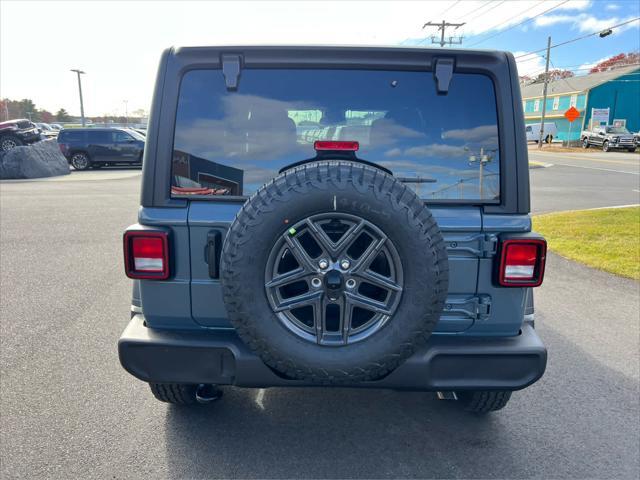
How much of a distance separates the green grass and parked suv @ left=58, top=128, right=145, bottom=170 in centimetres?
1752

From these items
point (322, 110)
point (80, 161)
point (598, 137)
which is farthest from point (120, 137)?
point (598, 137)

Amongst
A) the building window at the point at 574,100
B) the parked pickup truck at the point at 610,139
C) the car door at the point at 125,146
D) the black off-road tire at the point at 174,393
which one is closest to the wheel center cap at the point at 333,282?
the black off-road tire at the point at 174,393

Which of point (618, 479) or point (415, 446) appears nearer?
point (618, 479)

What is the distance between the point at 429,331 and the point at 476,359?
37 centimetres

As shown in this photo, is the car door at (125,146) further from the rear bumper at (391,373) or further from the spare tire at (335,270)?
the spare tire at (335,270)

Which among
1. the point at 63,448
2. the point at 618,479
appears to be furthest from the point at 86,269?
the point at 618,479

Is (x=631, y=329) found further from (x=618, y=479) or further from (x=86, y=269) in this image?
(x=86, y=269)

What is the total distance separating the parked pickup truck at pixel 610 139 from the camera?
116 ft

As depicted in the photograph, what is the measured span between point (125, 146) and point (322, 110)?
20741 mm

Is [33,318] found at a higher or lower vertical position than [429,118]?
lower

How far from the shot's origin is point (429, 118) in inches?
91.3

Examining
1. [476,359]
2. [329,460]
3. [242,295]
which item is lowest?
[329,460]

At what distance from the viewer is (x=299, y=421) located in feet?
9.39

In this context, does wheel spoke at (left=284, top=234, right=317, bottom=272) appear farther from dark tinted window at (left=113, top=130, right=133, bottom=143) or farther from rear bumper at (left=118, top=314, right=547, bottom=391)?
dark tinted window at (left=113, top=130, right=133, bottom=143)
